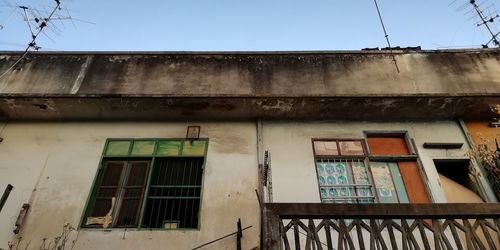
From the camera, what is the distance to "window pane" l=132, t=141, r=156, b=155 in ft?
25.6

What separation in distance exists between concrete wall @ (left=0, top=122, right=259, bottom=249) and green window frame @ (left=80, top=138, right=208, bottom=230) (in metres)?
0.17

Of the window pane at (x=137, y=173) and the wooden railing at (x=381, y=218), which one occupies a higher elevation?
the window pane at (x=137, y=173)

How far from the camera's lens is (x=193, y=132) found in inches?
318

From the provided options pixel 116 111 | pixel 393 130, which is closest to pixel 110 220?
pixel 116 111

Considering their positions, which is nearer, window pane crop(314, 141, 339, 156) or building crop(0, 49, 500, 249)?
building crop(0, 49, 500, 249)

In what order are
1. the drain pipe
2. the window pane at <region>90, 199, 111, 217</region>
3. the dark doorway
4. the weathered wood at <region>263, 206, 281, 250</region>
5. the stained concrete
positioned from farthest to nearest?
the stained concrete → the dark doorway → the drain pipe → the window pane at <region>90, 199, 111, 217</region> → the weathered wood at <region>263, 206, 281, 250</region>

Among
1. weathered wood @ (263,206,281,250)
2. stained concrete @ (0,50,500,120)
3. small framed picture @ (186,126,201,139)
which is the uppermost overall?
stained concrete @ (0,50,500,120)

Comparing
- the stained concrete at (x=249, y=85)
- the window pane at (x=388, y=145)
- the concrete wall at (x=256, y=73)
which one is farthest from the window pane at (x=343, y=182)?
the concrete wall at (x=256, y=73)

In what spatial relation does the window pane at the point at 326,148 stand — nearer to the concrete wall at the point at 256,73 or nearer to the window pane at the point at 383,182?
the window pane at the point at 383,182

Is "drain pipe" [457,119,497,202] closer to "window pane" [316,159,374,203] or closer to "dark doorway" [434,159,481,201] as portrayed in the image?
"dark doorway" [434,159,481,201]

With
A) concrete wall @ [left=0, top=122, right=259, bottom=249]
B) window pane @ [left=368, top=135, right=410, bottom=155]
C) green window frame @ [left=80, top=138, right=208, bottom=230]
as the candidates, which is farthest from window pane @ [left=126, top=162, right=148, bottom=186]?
window pane @ [left=368, top=135, right=410, bottom=155]

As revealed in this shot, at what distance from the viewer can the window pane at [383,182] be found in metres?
7.12

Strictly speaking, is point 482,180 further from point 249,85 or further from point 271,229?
→ point 249,85

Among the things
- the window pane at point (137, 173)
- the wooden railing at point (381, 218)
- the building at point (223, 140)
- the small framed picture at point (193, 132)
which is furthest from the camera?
the small framed picture at point (193, 132)
